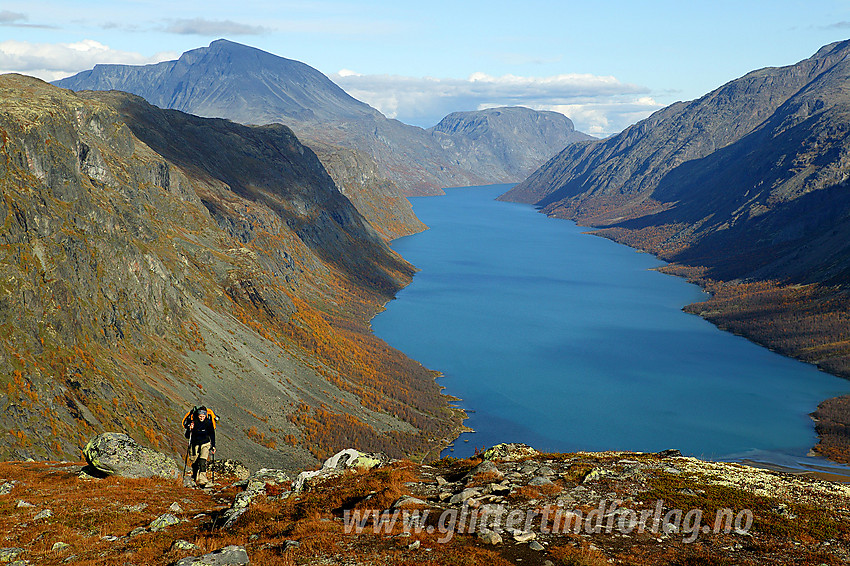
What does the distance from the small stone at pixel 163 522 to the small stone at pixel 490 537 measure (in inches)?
499

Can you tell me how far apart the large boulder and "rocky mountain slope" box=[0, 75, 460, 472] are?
97.3 ft

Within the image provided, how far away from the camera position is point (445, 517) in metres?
22.7

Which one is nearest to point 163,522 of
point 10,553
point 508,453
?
point 10,553

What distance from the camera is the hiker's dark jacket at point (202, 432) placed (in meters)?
30.8

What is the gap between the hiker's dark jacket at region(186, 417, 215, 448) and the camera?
3084 centimetres

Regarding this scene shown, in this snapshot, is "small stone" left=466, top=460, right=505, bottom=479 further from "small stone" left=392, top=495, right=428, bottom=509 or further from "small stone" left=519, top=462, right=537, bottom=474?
"small stone" left=392, top=495, right=428, bottom=509

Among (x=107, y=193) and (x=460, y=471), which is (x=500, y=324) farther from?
(x=460, y=471)

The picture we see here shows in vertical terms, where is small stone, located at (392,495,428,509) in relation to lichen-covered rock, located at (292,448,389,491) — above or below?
above

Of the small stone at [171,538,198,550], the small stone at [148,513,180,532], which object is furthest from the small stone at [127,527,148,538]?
the small stone at [171,538,198,550]

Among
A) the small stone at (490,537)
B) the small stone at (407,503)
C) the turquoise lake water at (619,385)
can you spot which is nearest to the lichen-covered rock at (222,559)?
the small stone at (407,503)

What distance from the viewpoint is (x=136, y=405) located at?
245 ft

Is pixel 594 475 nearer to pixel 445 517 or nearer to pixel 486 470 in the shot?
pixel 486 470

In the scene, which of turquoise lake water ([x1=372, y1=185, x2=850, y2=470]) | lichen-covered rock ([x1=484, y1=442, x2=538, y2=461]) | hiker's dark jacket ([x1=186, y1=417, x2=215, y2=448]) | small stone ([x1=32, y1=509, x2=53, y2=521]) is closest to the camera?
small stone ([x1=32, y1=509, x2=53, y2=521])

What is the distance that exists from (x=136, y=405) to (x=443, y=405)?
66625 millimetres
